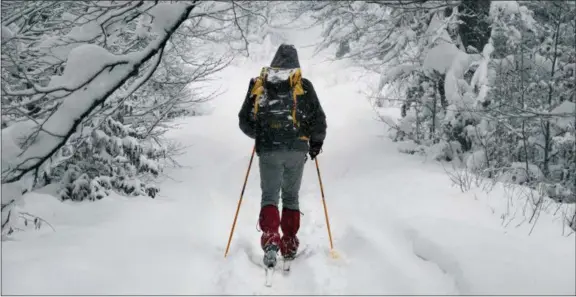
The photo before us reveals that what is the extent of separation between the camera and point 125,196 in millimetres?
6957

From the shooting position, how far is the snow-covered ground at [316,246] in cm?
356

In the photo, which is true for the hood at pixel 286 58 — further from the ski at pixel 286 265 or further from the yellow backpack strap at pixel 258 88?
the ski at pixel 286 265

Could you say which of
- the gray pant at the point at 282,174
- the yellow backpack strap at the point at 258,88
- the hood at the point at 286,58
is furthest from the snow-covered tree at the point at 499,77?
the gray pant at the point at 282,174

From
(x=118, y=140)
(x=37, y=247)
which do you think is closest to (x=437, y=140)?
(x=118, y=140)

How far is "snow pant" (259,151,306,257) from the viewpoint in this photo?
15.7ft

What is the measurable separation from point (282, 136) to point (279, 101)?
0.37 meters

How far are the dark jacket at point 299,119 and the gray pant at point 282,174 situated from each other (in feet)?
0.28

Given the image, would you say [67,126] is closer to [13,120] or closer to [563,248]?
[13,120]

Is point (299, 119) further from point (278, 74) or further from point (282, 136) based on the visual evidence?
point (278, 74)

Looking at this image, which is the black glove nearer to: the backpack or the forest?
the backpack

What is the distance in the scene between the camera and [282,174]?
16.4 feet

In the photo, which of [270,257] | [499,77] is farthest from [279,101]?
[499,77]

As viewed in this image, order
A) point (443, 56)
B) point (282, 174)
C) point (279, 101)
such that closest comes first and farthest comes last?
1. point (279, 101)
2. point (282, 174)
3. point (443, 56)

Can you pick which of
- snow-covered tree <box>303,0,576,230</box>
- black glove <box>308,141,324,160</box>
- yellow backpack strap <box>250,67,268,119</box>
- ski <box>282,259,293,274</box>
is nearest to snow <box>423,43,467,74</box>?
snow-covered tree <box>303,0,576,230</box>
